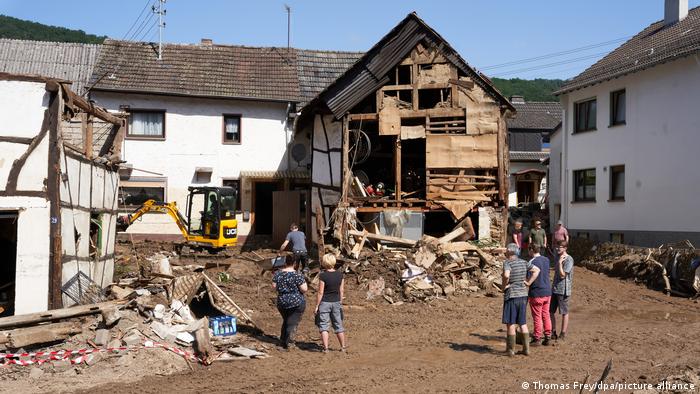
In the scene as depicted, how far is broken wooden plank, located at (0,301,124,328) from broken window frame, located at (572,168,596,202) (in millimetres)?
20522

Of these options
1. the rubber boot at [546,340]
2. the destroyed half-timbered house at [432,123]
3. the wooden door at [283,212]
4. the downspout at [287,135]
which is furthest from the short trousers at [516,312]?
the downspout at [287,135]

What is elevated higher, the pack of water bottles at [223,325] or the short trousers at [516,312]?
the short trousers at [516,312]

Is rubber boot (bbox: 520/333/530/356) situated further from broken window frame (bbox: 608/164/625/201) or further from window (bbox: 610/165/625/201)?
broken window frame (bbox: 608/164/625/201)

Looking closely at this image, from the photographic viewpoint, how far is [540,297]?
37.6ft

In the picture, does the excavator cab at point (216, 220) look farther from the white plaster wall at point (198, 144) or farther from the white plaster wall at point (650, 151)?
the white plaster wall at point (650, 151)

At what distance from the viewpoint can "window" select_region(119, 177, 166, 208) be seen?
88.0 feet

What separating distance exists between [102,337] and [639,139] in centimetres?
1970

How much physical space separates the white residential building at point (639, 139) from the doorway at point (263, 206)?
11.9 meters

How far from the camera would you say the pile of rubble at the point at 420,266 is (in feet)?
56.1

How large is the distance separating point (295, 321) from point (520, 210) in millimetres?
25779

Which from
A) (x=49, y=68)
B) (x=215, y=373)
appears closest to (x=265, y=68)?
(x=49, y=68)

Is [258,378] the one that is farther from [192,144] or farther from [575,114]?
[575,114]

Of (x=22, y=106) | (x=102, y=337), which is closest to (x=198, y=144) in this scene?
(x=22, y=106)

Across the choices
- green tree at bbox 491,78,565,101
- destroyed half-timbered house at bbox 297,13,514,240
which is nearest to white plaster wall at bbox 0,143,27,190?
destroyed half-timbered house at bbox 297,13,514,240
